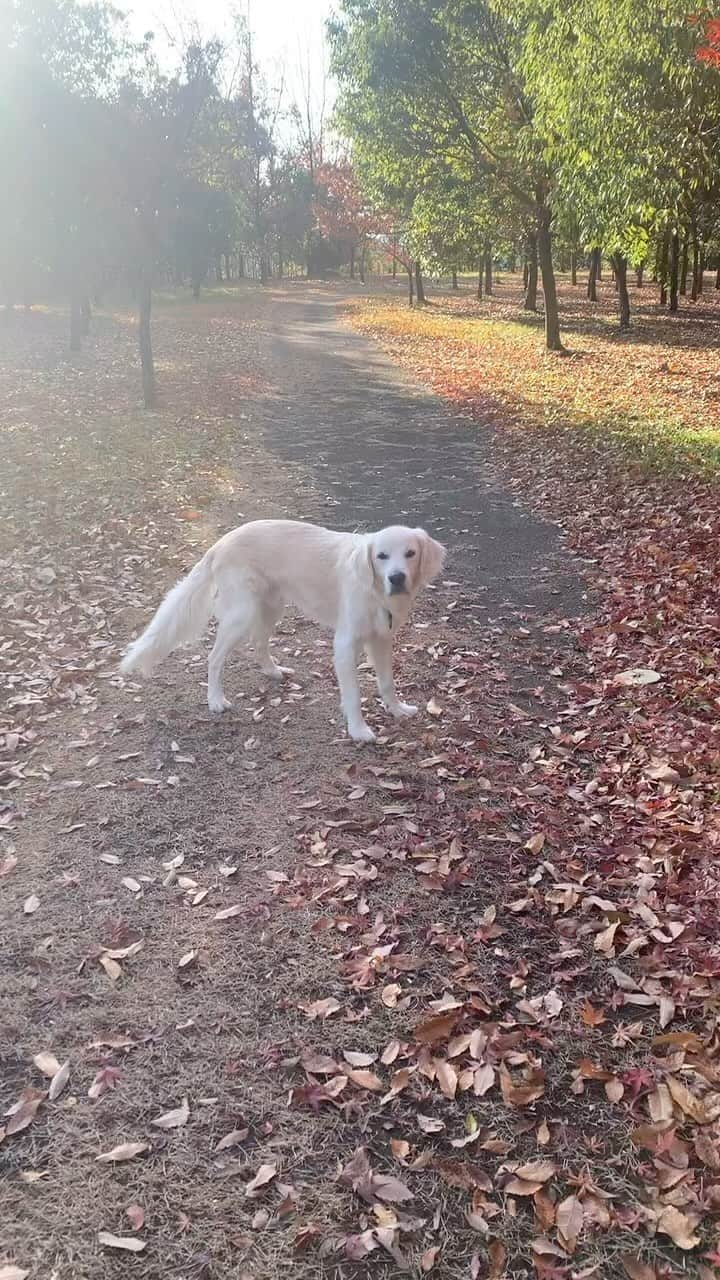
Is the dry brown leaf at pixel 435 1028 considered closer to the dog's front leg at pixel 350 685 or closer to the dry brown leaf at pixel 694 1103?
the dry brown leaf at pixel 694 1103

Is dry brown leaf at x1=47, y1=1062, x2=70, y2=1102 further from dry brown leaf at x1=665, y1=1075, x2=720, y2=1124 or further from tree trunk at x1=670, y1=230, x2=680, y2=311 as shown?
tree trunk at x1=670, y1=230, x2=680, y2=311

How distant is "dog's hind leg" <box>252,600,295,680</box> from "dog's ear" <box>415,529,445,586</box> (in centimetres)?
123

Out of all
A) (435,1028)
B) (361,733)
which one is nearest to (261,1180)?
(435,1028)

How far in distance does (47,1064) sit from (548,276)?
74.2 ft

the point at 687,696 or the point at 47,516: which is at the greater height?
the point at 47,516

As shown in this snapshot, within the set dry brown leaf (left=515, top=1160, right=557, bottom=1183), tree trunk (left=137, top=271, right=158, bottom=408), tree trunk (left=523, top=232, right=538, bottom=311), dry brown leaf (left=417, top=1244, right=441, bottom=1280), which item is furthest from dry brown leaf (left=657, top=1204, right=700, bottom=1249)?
tree trunk (left=523, top=232, right=538, bottom=311)

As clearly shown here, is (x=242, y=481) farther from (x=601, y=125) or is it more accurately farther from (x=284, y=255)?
(x=284, y=255)

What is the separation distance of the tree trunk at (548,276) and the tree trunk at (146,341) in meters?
9.89

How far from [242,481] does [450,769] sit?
837cm

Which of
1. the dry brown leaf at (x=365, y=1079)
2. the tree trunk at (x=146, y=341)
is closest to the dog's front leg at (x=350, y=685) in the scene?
the dry brown leaf at (x=365, y=1079)

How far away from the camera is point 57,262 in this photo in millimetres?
23906

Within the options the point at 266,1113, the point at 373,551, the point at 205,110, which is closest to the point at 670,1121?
the point at 266,1113

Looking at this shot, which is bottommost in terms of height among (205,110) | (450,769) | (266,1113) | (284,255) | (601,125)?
(266,1113)

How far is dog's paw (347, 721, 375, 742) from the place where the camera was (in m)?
5.52
